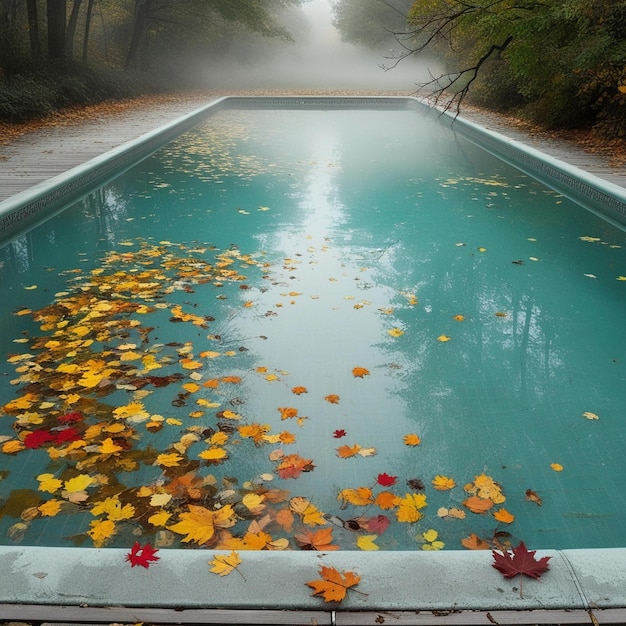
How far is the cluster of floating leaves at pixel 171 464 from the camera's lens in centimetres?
217

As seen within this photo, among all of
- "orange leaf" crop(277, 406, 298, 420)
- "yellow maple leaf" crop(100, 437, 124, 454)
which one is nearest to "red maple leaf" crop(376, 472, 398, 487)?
"orange leaf" crop(277, 406, 298, 420)

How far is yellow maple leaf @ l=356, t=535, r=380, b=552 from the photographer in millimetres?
2111

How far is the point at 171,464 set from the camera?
2.53m

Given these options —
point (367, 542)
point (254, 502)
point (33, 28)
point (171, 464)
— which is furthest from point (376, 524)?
point (33, 28)

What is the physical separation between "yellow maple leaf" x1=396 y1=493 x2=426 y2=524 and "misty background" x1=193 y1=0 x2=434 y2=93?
2822 centimetres

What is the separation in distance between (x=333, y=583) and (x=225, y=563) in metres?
0.32

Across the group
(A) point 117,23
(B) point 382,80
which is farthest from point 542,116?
(B) point 382,80

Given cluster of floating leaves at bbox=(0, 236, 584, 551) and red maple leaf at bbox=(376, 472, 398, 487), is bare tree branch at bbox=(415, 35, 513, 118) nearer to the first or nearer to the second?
cluster of floating leaves at bbox=(0, 236, 584, 551)

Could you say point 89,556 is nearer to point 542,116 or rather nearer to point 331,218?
point 331,218

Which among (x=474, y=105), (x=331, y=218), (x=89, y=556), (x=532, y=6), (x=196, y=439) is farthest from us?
(x=474, y=105)

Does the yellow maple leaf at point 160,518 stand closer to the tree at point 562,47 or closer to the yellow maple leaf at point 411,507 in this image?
the yellow maple leaf at point 411,507

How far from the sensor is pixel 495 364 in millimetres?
3604

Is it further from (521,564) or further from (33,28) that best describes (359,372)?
(33,28)

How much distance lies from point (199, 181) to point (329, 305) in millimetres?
4894
